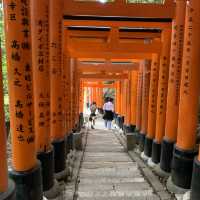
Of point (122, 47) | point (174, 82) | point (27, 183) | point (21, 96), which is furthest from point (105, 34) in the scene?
point (27, 183)

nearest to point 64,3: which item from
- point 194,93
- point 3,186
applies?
point 194,93

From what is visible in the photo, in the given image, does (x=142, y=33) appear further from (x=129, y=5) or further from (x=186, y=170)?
(x=186, y=170)

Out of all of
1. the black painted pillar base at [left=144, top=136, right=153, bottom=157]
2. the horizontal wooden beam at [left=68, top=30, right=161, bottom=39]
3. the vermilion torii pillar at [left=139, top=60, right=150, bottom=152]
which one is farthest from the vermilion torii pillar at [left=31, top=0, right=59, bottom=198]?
the vermilion torii pillar at [left=139, top=60, right=150, bottom=152]

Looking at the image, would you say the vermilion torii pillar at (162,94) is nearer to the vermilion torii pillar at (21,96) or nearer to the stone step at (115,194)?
the stone step at (115,194)

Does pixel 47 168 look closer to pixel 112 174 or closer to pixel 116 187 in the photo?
pixel 116 187

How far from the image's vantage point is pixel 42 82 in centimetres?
444

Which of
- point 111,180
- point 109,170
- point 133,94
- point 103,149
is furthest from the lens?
point 133,94

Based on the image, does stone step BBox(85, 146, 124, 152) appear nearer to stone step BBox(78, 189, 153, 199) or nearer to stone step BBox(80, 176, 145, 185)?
stone step BBox(80, 176, 145, 185)

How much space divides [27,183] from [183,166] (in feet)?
9.10

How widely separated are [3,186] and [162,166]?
4119 mm

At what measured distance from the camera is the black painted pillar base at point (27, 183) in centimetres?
357

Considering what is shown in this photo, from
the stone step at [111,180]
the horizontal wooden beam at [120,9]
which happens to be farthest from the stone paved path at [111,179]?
the horizontal wooden beam at [120,9]

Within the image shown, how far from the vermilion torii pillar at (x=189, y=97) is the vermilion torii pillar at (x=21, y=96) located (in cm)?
260

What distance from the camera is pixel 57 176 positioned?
18.2 feet
